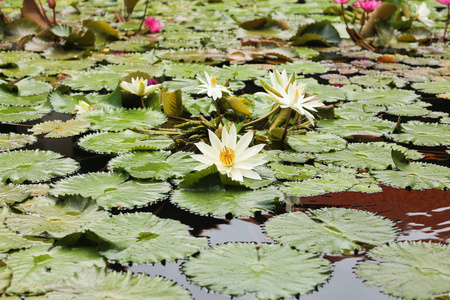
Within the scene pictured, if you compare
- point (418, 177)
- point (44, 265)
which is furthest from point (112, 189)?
point (418, 177)

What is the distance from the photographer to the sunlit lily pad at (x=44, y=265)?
3.50 feet

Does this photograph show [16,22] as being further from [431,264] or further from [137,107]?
[431,264]

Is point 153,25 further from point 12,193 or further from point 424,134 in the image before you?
point 12,193

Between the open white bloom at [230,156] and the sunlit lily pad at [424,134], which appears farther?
the sunlit lily pad at [424,134]

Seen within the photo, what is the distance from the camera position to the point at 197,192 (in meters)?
1.54

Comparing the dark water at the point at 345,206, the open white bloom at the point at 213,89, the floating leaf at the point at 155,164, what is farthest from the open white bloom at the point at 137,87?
the dark water at the point at 345,206

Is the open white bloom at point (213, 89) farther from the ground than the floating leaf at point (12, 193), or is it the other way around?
the open white bloom at point (213, 89)

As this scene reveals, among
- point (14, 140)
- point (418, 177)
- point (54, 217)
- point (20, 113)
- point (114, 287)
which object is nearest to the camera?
point (114, 287)

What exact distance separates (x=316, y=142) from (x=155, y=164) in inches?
25.4

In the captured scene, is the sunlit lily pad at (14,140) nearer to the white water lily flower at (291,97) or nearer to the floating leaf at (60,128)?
the floating leaf at (60,128)

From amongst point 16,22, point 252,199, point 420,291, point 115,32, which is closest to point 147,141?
point 252,199

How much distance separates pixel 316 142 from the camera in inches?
77.6

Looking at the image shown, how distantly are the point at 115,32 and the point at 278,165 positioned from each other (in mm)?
2721

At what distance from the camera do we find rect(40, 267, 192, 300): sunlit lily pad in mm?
1032
